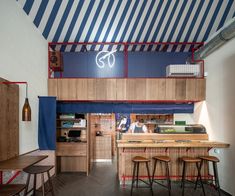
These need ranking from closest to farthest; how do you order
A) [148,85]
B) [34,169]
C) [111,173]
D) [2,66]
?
[2,66] < [34,169] < [148,85] < [111,173]

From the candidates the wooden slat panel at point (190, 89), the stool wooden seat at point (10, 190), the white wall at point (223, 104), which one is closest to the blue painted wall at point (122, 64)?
the wooden slat panel at point (190, 89)

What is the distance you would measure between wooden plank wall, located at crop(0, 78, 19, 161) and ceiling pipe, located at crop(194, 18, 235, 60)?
14.5 feet

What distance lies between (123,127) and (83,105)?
2.56 m

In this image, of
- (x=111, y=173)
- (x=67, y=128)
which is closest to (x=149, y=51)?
(x=67, y=128)

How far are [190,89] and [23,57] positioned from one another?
A: 14.0 ft

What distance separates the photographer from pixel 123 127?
24.3 feet

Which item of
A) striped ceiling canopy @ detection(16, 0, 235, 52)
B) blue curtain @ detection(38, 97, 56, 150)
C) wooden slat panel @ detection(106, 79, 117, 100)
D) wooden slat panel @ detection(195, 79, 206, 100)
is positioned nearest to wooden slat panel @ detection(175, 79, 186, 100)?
wooden slat panel @ detection(195, 79, 206, 100)

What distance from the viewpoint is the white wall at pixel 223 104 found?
3.76m

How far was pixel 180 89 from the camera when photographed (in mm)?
4938

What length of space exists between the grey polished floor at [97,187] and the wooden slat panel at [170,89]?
7.56 feet

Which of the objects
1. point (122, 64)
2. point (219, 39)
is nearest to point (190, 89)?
point (219, 39)

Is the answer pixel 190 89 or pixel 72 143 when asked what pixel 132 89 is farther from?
pixel 72 143

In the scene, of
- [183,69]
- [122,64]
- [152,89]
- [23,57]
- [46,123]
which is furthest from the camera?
[122,64]

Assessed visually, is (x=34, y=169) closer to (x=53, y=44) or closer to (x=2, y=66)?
(x=2, y=66)
